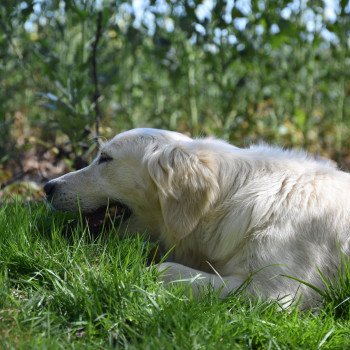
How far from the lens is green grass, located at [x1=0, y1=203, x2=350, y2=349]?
107 inches

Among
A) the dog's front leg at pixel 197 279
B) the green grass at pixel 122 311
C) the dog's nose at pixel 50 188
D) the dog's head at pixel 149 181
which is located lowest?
the dog's front leg at pixel 197 279

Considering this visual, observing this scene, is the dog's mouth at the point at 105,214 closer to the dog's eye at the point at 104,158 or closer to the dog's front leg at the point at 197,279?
the dog's eye at the point at 104,158

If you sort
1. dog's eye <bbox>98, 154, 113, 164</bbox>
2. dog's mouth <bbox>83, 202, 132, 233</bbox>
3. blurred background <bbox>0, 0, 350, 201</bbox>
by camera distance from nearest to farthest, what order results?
1. dog's mouth <bbox>83, 202, 132, 233</bbox>
2. dog's eye <bbox>98, 154, 113, 164</bbox>
3. blurred background <bbox>0, 0, 350, 201</bbox>

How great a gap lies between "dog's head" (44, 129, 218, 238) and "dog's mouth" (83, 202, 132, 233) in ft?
0.10

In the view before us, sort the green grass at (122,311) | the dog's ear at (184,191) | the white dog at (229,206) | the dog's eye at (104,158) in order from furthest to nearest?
the dog's eye at (104,158) < the dog's ear at (184,191) < the white dog at (229,206) < the green grass at (122,311)

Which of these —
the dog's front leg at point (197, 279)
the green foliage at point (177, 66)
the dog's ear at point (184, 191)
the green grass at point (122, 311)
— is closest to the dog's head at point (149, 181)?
the dog's ear at point (184, 191)

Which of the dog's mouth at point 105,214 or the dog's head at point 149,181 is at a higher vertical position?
the dog's head at point 149,181

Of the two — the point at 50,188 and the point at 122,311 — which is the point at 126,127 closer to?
the point at 50,188

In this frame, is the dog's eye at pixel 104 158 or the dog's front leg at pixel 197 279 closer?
the dog's front leg at pixel 197 279

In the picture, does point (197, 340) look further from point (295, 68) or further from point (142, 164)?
point (295, 68)

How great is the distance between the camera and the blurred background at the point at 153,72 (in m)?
6.07

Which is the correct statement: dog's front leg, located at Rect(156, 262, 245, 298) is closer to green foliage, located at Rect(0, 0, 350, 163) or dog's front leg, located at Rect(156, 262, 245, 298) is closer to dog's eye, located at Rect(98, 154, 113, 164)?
dog's eye, located at Rect(98, 154, 113, 164)

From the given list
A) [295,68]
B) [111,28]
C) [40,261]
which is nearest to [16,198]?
[40,261]

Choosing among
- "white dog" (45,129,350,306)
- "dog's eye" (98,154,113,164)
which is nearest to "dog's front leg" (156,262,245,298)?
"white dog" (45,129,350,306)
